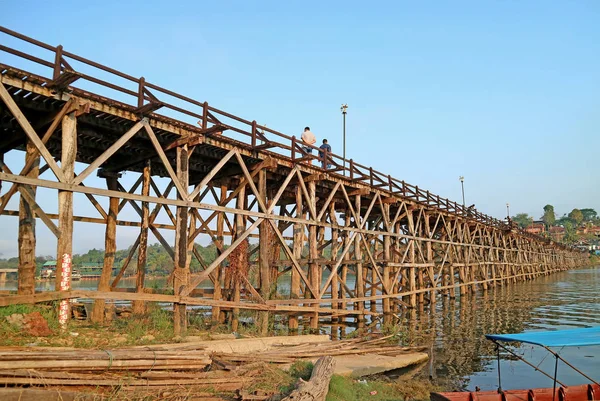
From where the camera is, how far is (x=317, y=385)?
6754 mm

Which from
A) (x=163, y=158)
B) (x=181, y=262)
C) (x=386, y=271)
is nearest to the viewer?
(x=163, y=158)

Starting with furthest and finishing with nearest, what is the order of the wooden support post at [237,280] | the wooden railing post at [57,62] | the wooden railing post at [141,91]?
the wooden support post at [237,280] → the wooden railing post at [141,91] → the wooden railing post at [57,62]

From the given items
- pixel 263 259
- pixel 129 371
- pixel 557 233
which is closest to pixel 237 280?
pixel 263 259

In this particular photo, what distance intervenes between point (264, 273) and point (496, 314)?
46.2 ft

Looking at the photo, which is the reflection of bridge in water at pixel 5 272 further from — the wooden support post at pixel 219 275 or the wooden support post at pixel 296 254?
the wooden support post at pixel 296 254

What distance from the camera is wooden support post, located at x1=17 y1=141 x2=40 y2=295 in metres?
8.45

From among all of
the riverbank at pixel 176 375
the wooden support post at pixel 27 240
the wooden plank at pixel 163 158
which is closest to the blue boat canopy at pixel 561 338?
the riverbank at pixel 176 375

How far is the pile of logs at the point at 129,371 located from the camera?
5.53m

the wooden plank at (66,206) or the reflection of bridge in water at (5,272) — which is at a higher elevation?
the wooden plank at (66,206)

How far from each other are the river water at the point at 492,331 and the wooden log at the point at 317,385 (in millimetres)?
3188

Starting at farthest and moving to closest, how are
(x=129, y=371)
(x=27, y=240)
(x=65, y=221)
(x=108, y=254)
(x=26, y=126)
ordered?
(x=108, y=254) → (x=27, y=240) → (x=65, y=221) → (x=26, y=126) → (x=129, y=371)

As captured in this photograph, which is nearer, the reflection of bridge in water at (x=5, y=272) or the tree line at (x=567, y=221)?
the reflection of bridge in water at (x=5, y=272)

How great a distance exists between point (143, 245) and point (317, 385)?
293 inches

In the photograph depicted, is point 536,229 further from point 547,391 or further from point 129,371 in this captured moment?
point 129,371
